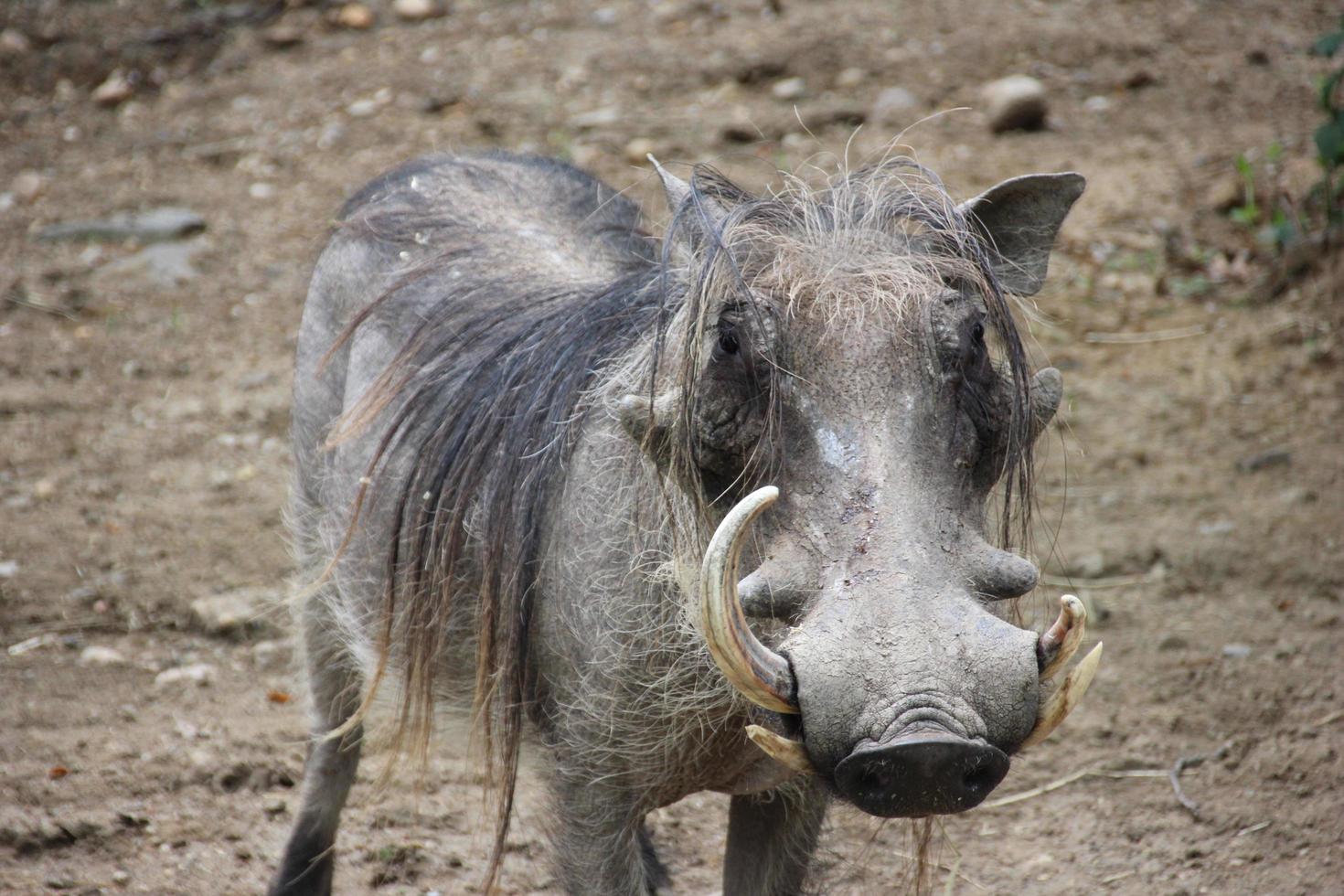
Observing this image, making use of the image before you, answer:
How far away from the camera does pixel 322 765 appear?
3080mm

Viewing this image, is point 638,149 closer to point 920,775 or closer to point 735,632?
point 735,632

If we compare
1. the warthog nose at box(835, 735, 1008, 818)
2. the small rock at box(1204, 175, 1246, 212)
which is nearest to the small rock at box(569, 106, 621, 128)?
the small rock at box(1204, 175, 1246, 212)

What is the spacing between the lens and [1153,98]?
6.20 meters

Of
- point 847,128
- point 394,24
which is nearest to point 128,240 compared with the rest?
point 394,24

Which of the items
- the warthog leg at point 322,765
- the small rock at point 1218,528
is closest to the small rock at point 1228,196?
the small rock at point 1218,528

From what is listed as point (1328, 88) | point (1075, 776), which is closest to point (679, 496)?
point (1075, 776)

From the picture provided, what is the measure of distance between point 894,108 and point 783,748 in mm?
4813

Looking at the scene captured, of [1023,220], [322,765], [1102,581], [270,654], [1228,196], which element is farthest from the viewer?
[1228,196]

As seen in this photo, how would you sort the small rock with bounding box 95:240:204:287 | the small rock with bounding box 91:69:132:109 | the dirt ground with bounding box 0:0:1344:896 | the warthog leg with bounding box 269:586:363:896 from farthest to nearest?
the small rock with bounding box 91:69:132:109, the small rock with bounding box 95:240:204:287, the dirt ground with bounding box 0:0:1344:896, the warthog leg with bounding box 269:586:363:896

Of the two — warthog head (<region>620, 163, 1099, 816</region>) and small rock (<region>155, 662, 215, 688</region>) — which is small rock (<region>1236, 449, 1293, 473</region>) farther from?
small rock (<region>155, 662, 215, 688</region>)

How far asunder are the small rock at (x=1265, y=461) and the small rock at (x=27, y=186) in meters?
4.98

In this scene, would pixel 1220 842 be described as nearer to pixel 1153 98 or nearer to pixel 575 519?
pixel 575 519

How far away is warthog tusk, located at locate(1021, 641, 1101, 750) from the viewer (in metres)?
1.65

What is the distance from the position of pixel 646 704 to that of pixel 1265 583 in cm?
230
